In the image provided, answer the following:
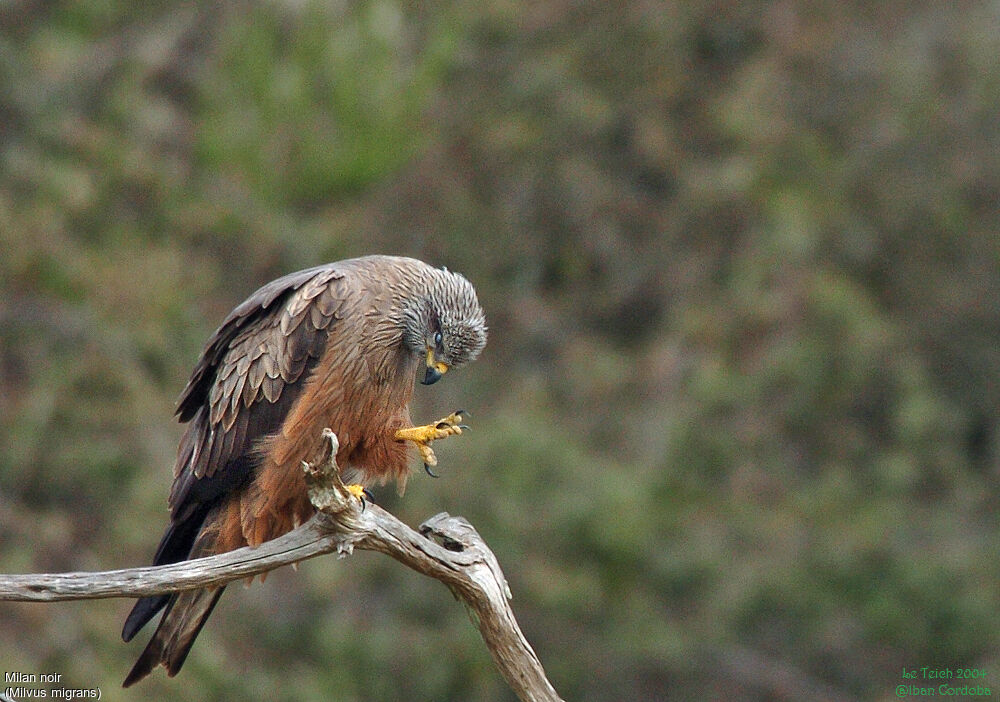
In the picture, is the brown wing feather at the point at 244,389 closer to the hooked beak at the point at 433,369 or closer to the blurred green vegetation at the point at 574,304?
the hooked beak at the point at 433,369

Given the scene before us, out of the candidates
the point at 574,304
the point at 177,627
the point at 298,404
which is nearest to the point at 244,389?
the point at 298,404

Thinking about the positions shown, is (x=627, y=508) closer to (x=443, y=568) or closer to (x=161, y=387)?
(x=161, y=387)

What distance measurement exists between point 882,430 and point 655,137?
10.4ft

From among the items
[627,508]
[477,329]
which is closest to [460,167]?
[627,508]

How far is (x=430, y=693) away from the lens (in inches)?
395

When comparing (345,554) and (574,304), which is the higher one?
(574,304)

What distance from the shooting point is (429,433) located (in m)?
4.47

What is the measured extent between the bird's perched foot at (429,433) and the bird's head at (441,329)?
0.17m

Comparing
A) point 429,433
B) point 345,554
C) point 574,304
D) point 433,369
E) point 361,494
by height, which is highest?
point 574,304

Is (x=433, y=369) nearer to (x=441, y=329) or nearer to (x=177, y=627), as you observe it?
(x=441, y=329)

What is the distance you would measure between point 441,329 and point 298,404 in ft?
1.80

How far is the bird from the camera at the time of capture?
4.46 meters

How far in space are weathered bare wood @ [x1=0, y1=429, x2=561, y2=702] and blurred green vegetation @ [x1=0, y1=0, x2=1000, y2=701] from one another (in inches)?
194

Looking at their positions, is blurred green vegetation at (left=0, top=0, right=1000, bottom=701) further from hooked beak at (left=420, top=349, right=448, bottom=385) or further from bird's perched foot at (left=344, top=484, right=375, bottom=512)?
bird's perched foot at (left=344, top=484, right=375, bottom=512)
